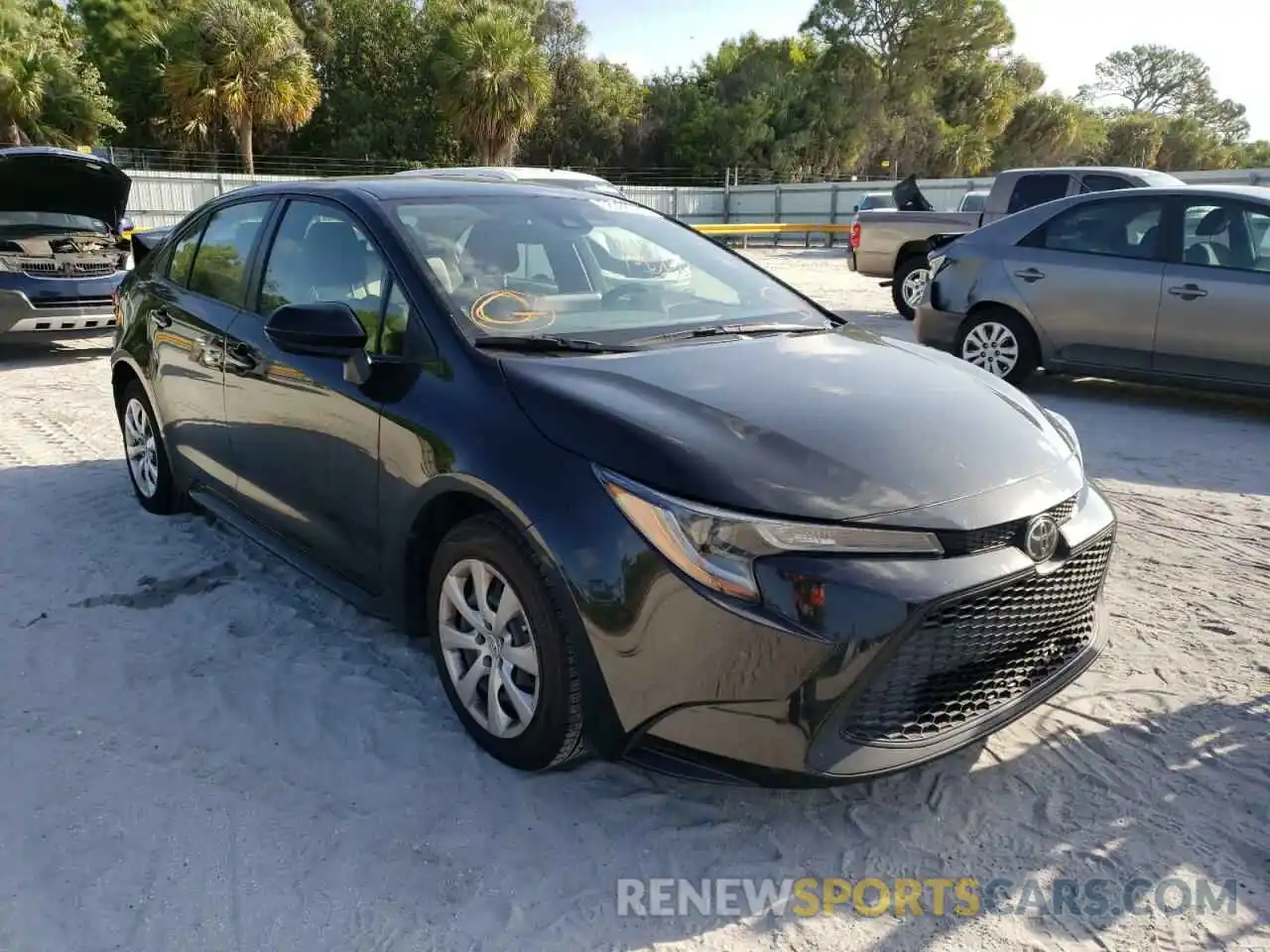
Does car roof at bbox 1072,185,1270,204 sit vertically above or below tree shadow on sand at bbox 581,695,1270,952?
above

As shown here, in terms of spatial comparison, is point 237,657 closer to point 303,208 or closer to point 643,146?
point 303,208

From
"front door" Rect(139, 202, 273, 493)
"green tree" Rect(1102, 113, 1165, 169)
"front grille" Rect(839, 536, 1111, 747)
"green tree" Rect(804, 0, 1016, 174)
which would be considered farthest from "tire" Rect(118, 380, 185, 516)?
"green tree" Rect(1102, 113, 1165, 169)

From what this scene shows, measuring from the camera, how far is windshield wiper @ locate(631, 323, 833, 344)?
3238 mm

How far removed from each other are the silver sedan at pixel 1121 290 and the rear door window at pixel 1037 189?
427 centimetres

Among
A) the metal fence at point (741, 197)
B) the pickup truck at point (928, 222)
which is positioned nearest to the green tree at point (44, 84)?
the metal fence at point (741, 197)

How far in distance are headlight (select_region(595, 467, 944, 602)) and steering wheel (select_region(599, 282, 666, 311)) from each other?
50.2 inches

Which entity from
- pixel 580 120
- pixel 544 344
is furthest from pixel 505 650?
pixel 580 120

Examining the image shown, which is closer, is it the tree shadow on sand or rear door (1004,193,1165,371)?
the tree shadow on sand

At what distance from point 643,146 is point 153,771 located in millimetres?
43400

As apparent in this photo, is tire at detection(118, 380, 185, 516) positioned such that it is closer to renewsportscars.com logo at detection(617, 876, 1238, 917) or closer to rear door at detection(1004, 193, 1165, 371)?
renewsportscars.com logo at detection(617, 876, 1238, 917)

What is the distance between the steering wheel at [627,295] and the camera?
343 cm

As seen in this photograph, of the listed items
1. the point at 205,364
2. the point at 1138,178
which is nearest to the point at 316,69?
the point at 1138,178

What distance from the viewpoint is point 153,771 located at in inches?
113

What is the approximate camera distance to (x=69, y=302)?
8734mm
